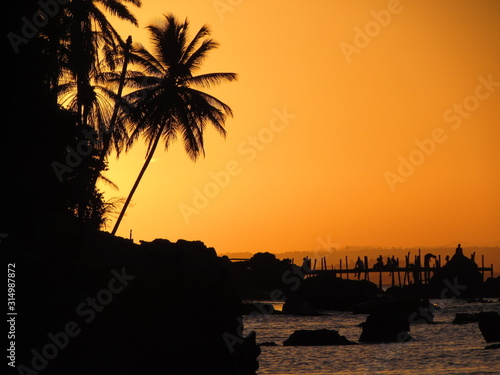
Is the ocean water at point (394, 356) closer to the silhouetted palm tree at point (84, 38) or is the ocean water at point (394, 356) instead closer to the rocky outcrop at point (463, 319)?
the rocky outcrop at point (463, 319)

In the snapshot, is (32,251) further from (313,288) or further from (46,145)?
(313,288)

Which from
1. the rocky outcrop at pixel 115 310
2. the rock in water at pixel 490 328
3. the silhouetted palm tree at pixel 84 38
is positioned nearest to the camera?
the rocky outcrop at pixel 115 310

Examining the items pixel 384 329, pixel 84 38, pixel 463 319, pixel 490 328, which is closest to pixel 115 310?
pixel 84 38

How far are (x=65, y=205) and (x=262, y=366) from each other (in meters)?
13.4

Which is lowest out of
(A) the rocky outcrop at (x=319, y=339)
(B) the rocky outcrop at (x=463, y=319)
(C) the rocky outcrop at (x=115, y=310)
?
(A) the rocky outcrop at (x=319, y=339)

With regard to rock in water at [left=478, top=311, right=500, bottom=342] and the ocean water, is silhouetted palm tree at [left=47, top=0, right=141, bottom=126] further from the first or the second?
rock in water at [left=478, top=311, right=500, bottom=342]

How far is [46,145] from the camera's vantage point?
70.7 feet

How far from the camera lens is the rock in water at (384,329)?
132 ft

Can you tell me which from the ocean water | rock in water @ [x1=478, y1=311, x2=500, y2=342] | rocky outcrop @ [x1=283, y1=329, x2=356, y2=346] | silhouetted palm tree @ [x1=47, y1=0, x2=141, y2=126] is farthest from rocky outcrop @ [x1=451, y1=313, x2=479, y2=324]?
silhouetted palm tree @ [x1=47, y1=0, x2=141, y2=126]

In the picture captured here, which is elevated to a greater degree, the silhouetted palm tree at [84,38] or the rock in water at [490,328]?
the silhouetted palm tree at [84,38]

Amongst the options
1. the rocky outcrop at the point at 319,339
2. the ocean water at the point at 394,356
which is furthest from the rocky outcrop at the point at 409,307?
the rocky outcrop at the point at 319,339

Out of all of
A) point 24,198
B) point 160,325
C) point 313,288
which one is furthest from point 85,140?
point 313,288

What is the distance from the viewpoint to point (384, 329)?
41.0 meters

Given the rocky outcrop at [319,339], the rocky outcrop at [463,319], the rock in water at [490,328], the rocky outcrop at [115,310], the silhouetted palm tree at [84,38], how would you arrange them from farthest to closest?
the rocky outcrop at [463,319] → the rock in water at [490,328] → the rocky outcrop at [319,339] → the silhouetted palm tree at [84,38] → the rocky outcrop at [115,310]
